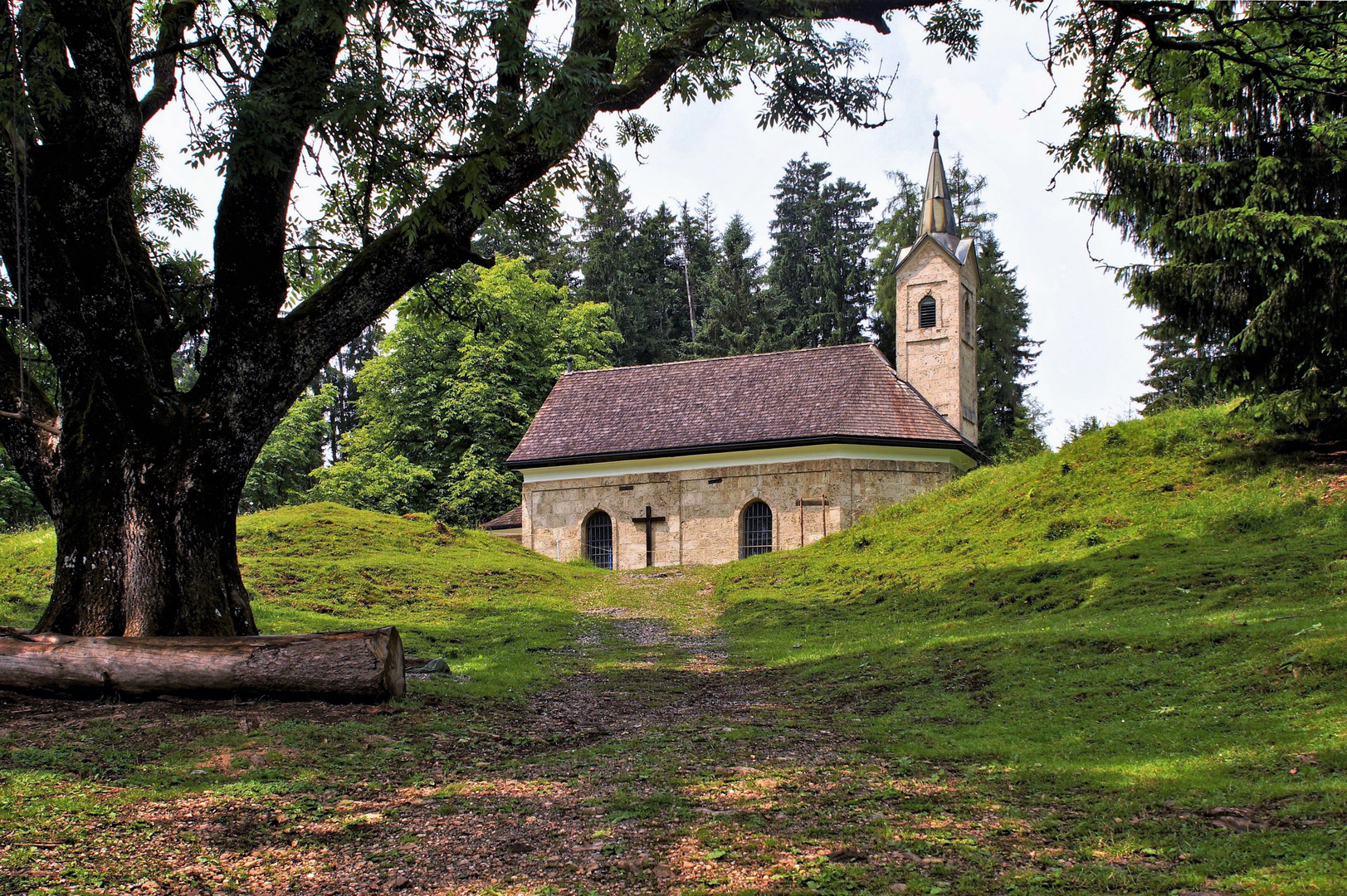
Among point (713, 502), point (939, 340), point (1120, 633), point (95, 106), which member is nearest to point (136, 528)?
point (95, 106)

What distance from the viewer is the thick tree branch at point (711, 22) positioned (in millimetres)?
9953

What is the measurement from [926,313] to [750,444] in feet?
33.9

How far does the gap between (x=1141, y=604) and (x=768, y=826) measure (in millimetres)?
8840

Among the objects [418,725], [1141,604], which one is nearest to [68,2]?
[418,725]

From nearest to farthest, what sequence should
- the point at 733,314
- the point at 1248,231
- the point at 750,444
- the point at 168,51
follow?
the point at 168,51, the point at 1248,231, the point at 750,444, the point at 733,314

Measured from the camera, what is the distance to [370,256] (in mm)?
9297

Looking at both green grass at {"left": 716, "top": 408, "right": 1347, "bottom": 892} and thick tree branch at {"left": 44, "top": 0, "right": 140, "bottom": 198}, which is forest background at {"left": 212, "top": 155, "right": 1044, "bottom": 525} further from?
thick tree branch at {"left": 44, "top": 0, "right": 140, "bottom": 198}

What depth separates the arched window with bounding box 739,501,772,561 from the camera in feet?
103

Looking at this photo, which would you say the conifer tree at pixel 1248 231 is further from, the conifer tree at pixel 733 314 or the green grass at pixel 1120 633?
the conifer tree at pixel 733 314

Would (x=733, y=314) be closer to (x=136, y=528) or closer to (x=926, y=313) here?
(x=926, y=313)

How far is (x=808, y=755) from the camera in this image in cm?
757

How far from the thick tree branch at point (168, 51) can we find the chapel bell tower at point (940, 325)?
29.0 meters

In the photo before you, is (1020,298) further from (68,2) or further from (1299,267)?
(68,2)

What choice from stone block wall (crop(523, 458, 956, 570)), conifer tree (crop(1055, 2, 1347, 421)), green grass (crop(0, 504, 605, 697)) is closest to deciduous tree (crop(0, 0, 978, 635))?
green grass (crop(0, 504, 605, 697))
